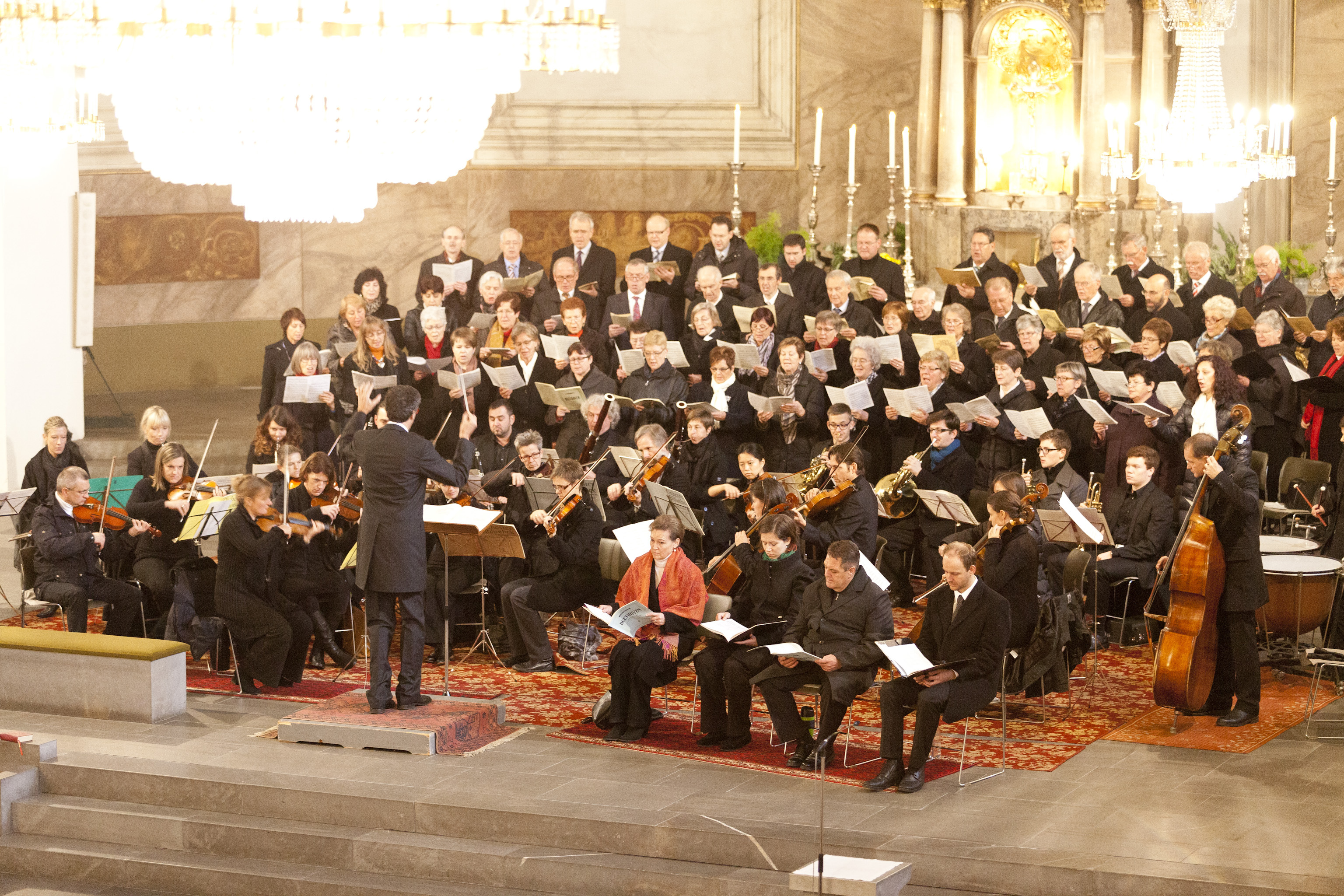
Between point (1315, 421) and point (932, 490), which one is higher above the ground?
point (1315, 421)

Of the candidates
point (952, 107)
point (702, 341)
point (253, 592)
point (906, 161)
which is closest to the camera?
point (253, 592)

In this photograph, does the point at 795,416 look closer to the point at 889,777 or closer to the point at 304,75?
the point at 889,777

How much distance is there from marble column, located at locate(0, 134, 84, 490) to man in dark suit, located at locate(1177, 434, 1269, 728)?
8.65 m

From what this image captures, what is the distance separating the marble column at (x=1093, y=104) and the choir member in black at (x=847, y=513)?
17.7 feet

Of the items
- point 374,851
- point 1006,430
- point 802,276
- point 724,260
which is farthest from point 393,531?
point 802,276

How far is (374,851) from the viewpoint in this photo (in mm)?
6988

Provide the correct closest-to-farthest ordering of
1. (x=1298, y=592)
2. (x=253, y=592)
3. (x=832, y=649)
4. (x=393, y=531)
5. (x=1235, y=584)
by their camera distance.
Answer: (x=832, y=649)
(x=393, y=531)
(x=1235, y=584)
(x=1298, y=592)
(x=253, y=592)

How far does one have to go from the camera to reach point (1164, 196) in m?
11.2

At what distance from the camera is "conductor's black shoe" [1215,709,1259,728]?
8.09 m

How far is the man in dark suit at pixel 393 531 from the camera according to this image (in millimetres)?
7820

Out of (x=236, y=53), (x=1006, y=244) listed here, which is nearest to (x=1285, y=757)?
(x=236, y=53)

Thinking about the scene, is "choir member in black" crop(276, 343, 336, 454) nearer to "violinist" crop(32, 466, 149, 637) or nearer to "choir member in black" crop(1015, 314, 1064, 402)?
"violinist" crop(32, 466, 149, 637)

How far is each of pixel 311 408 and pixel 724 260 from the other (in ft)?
9.92

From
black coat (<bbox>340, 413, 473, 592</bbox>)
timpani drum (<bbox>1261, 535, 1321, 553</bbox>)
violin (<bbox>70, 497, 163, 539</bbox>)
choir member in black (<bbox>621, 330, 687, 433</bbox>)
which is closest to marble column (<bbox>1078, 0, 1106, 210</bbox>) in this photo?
choir member in black (<bbox>621, 330, 687, 433</bbox>)
